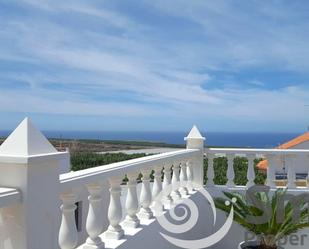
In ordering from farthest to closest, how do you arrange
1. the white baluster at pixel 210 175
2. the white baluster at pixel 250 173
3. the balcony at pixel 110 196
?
1. the white baluster at pixel 210 175
2. the white baluster at pixel 250 173
3. the balcony at pixel 110 196

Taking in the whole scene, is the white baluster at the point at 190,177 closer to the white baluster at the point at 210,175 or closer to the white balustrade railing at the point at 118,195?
the white balustrade railing at the point at 118,195

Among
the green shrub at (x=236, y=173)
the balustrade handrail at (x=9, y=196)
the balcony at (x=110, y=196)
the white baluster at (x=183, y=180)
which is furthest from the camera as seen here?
the green shrub at (x=236, y=173)

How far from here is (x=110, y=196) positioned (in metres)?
3.33

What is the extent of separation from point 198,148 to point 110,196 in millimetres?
2859

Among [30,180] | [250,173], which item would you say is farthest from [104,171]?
[250,173]

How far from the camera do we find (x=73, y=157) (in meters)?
9.34

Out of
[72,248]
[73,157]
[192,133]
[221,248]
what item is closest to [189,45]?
[73,157]

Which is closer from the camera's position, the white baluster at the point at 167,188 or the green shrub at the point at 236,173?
the white baluster at the point at 167,188

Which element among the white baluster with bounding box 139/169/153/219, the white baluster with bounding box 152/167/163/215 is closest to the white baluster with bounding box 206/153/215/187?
the white baluster with bounding box 152/167/163/215

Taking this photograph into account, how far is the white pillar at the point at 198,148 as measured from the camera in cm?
594

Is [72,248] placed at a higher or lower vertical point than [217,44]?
lower

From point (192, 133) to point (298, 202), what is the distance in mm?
1947

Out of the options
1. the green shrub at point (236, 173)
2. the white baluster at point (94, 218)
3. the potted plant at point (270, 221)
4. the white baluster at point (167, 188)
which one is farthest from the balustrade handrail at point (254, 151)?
the white baluster at point (94, 218)

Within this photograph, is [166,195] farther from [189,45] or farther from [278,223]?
[189,45]
